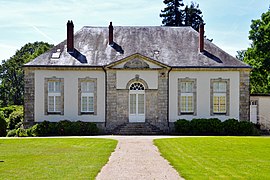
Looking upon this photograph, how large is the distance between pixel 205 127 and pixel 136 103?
416 centimetres

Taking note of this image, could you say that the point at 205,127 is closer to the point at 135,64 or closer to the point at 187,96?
the point at 187,96

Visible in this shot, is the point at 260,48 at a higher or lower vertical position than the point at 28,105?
higher

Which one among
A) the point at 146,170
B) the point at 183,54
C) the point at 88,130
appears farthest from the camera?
the point at 183,54

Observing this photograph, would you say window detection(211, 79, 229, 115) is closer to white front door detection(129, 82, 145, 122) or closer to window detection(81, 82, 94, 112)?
white front door detection(129, 82, 145, 122)

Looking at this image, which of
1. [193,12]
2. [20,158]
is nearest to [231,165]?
[20,158]

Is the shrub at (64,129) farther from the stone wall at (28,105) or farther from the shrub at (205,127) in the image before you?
the shrub at (205,127)

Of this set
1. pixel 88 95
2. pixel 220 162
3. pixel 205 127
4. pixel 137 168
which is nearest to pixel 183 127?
pixel 205 127

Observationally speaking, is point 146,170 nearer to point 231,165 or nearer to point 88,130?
point 231,165

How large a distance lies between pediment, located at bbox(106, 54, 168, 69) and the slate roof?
777mm

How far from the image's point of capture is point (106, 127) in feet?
89.6

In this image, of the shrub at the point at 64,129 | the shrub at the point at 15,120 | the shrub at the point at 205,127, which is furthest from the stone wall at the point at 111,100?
the shrub at the point at 15,120

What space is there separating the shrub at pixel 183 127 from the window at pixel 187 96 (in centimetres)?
136

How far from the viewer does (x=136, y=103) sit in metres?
27.5

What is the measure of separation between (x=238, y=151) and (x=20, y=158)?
640cm
